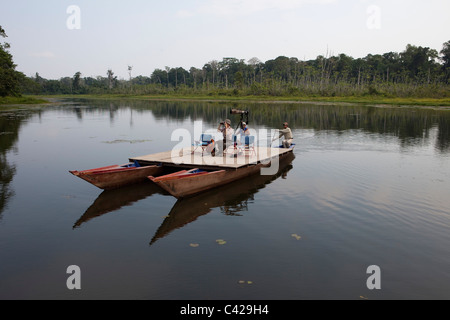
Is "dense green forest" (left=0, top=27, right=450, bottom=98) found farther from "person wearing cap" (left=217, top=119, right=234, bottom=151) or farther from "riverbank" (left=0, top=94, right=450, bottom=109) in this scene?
"person wearing cap" (left=217, top=119, right=234, bottom=151)

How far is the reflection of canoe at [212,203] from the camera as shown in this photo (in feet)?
28.3

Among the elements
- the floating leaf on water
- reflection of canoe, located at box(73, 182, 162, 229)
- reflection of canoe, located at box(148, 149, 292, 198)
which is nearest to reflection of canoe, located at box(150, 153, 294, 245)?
reflection of canoe, located at box(148, 149, 292, 198)

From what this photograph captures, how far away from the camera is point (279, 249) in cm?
718

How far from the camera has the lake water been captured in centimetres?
586

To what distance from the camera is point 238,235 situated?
7.88 meters

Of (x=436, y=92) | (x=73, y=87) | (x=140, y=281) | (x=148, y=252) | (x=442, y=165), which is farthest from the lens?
(x=73, y=87)

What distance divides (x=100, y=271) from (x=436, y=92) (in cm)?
6379

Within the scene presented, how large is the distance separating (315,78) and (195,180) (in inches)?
3326

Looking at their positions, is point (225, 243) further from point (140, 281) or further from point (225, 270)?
point (140, 281)

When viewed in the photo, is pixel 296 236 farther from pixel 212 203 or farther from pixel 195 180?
pixel 195 180

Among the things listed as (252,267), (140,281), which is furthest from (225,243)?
(140,281)

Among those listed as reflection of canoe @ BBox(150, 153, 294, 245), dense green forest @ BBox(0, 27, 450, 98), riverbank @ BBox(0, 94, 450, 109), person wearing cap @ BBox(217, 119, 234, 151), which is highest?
dense green forest @ BBox(0, 27, 450, 98)

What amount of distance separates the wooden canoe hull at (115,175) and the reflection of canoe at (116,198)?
0.21 m

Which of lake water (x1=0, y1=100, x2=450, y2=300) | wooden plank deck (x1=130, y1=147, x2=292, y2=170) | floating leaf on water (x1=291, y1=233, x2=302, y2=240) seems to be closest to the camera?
lake water (x1=0, y1=100, x2=450, y2=300)
